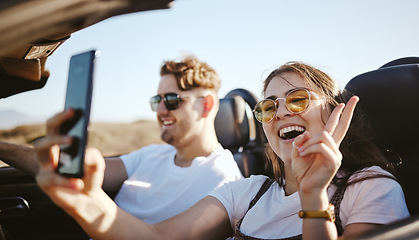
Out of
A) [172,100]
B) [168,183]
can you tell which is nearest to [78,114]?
[168,183]

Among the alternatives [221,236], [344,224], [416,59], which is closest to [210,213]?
[221,236]

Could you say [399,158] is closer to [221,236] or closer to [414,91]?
[414,91]

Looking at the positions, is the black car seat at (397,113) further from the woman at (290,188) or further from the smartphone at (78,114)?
the smartphone at (78,114)

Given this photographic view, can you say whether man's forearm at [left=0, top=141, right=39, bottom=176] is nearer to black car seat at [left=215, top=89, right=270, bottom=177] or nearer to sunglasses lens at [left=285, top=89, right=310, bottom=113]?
sunglasses lens at [left=285, top=89, right=310, bottom=113]

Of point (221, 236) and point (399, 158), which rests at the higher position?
point (399, 158)

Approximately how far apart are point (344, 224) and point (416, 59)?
1.33m

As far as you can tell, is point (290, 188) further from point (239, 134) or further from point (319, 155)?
point (239, 134)

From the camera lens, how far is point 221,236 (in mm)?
2014

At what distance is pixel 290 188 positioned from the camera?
1917mm

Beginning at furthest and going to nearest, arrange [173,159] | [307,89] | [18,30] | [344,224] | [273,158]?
[173,159]
[273,158]
[307,89]
[344,224]
[18,30]

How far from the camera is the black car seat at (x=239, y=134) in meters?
3.48

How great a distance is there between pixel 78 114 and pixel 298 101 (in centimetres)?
113

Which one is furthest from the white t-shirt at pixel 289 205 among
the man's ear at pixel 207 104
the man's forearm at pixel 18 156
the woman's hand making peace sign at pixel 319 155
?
the man's ear at pixel 207 104

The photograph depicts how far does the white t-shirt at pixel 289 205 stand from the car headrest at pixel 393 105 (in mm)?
504
